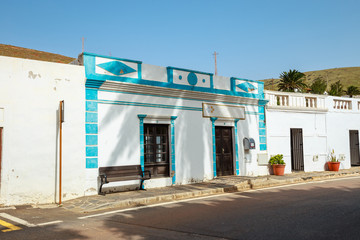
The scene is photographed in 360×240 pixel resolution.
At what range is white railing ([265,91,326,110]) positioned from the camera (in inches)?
619

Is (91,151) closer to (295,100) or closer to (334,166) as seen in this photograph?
(295,100)

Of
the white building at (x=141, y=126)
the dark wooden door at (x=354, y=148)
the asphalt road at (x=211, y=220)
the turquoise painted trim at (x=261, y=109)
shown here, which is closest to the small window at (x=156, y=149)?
the white building at (x=141, y=126)

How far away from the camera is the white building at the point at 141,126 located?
28.7 feet

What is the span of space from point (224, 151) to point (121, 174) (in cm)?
514

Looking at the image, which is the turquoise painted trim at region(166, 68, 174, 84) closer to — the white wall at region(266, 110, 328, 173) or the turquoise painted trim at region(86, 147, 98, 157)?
the turquoise painted trim at region(86, 147, 98, 157)

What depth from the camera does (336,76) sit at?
281 feet

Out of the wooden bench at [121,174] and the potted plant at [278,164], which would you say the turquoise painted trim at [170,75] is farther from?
the potted plant at [278,164]

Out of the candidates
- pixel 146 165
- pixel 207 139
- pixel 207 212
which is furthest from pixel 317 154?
pixel 207 212

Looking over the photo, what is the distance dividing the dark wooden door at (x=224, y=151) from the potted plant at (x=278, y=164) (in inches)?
89.3

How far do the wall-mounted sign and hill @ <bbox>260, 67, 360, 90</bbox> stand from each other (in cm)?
6774

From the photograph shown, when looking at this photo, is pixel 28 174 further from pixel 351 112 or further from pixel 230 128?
pixel 351 112

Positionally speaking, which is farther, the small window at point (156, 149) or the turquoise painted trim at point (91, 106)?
the small window at point (156, 149)

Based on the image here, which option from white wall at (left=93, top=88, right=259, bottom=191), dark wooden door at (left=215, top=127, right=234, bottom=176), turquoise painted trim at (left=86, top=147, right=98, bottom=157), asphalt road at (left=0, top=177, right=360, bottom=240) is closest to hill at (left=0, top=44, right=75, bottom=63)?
white wall at (left=93, top=88, right=259, bottom=191)

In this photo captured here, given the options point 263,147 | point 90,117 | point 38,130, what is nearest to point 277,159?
point 263,147
